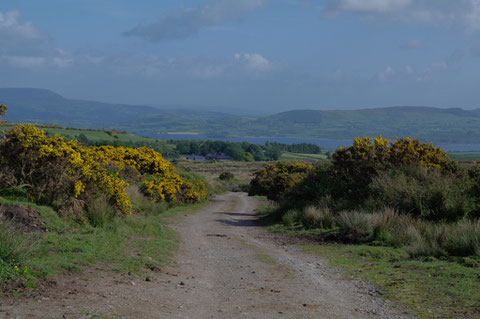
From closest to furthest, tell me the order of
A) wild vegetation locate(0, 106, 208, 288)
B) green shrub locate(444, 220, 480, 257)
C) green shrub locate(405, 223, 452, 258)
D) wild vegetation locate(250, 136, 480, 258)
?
1. wild vegetation locate(0, 106, 208, 288)
2. green shrub locate(444, 220, 480, 257)
3. green shrub locate(405, 223, 452, 258)
4. wild vegetation locate(250, 136, 480, 258)

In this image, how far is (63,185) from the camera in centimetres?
1248

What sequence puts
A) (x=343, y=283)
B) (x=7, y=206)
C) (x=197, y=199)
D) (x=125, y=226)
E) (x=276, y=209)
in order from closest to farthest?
(x=343, y=283) → (x=7, y=206) → (x=125, y=226) → (x=276, y=209) → (x=197, y=199)

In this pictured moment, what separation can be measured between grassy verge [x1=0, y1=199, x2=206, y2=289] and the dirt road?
520 millimetres

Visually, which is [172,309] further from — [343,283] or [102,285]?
[343,283]

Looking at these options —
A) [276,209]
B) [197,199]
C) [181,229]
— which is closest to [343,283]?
[181,229]

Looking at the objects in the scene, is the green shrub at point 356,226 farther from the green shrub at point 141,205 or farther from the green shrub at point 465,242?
the green shrub at point 141,205

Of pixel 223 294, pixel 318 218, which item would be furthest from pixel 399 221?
pixel 223 294

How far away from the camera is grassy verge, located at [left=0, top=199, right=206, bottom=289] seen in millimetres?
6801

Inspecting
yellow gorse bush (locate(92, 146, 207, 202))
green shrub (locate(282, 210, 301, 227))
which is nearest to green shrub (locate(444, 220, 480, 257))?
green shrub (locate(282, 210, 301, 227))

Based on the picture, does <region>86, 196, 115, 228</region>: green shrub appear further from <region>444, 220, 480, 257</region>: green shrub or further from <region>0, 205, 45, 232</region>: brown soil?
<region>444, 220, 480, 257</region>: green shrub

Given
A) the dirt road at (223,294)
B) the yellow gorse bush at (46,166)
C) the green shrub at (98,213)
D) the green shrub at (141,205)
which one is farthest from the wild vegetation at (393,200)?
the yellow gorse bush at (46,166)

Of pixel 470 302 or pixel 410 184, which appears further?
pixel 410 184

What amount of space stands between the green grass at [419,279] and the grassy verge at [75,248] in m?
4.38

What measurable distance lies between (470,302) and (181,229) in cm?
1237
